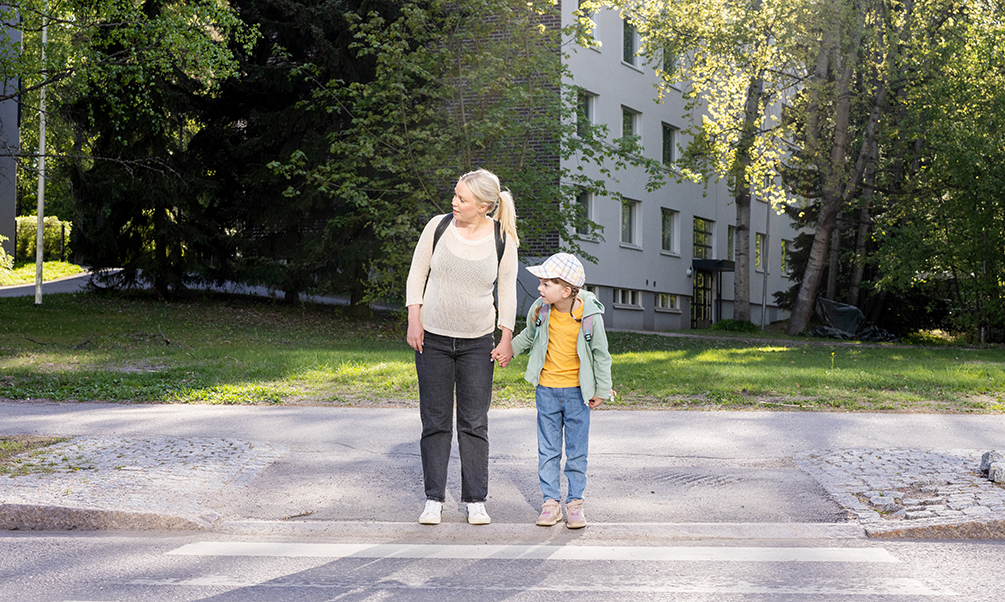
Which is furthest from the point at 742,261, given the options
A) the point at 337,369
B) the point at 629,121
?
the point at 337,369

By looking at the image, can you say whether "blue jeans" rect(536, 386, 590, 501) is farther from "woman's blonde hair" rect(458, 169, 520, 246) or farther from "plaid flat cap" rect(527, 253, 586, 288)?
"woman's blonde hair" rect(458, 169, 520, 246)

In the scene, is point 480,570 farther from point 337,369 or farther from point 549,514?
point 337,369

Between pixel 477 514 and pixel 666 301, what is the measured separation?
32.4 meters

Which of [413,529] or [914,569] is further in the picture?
[413,529]

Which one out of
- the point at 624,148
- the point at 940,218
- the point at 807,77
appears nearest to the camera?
the point at 624,148

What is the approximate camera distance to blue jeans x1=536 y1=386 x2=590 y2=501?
18.4 feet

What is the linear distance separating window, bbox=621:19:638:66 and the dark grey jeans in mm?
30067

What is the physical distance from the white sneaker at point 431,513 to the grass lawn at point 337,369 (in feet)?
17.2

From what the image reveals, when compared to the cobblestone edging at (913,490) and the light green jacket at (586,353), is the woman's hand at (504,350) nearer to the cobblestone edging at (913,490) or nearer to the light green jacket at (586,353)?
the light green jacket at (586,353)

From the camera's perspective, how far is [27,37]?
19.9 metres

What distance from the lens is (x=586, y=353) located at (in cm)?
555

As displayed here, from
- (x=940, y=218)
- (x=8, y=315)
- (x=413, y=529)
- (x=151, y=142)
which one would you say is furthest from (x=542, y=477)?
(x=940, y=218)

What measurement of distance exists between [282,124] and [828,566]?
2206 cm

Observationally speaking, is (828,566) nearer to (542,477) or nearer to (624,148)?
(542,477)
